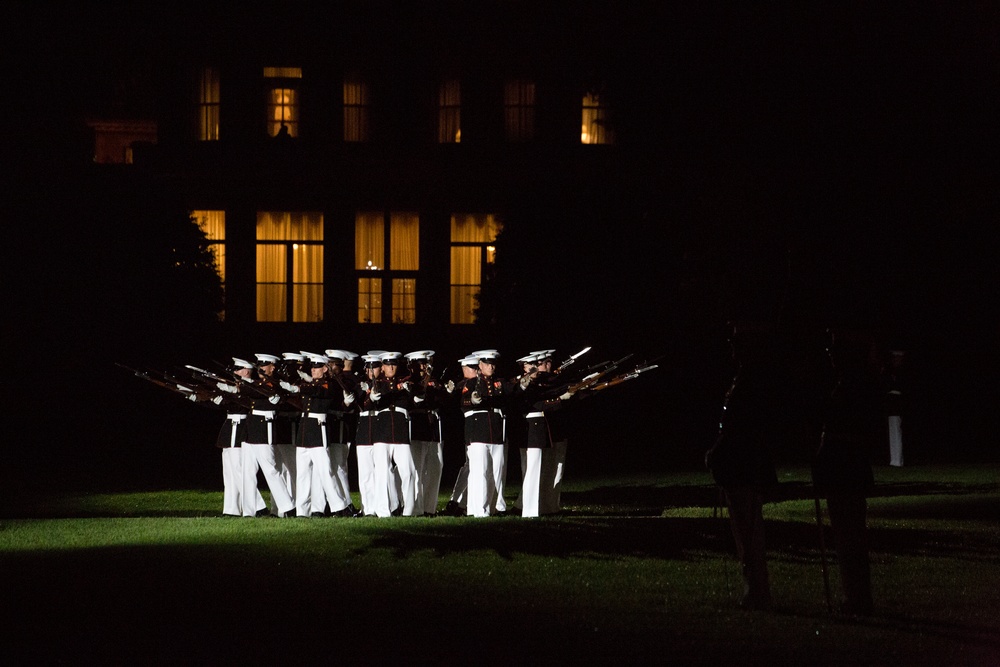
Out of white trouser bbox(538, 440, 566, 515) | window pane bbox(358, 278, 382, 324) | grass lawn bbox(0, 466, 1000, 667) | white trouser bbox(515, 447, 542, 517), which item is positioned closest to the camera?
grass lawn bbox(0, 466, 1000, 667)

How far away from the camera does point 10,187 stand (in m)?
35.7

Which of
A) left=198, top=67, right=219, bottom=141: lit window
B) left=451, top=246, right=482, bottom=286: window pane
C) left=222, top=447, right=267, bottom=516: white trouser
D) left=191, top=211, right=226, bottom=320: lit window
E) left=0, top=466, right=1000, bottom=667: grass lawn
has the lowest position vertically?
left=0, top=466, right=1000, bottom=667: grass lawn

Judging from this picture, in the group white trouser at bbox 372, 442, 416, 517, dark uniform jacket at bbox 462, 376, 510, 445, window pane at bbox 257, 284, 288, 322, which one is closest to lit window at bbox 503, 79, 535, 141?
window pane at bbox 257, 284, 288, 322

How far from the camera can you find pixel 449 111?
4403cm

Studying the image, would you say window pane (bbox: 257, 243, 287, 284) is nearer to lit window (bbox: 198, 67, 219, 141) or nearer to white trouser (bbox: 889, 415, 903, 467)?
lit window (bbox: 198, 67, 219, 141)

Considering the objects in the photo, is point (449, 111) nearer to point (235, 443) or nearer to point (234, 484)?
point (234, 484)

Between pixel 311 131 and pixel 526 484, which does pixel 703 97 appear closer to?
pixel 526 484

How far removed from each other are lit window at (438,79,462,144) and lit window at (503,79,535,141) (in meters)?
1.40

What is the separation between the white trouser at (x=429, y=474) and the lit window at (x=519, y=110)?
2377 centimetres

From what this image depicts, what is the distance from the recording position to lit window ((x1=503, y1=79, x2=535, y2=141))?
144ft

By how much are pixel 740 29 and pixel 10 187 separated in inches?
813

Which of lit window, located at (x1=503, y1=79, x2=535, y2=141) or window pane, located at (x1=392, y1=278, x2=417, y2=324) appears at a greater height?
lit window, located at (x1=503, y1=79, x2=535, y2=141)

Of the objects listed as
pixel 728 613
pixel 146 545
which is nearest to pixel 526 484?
pixel 146 545

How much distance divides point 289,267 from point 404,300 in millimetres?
3451
